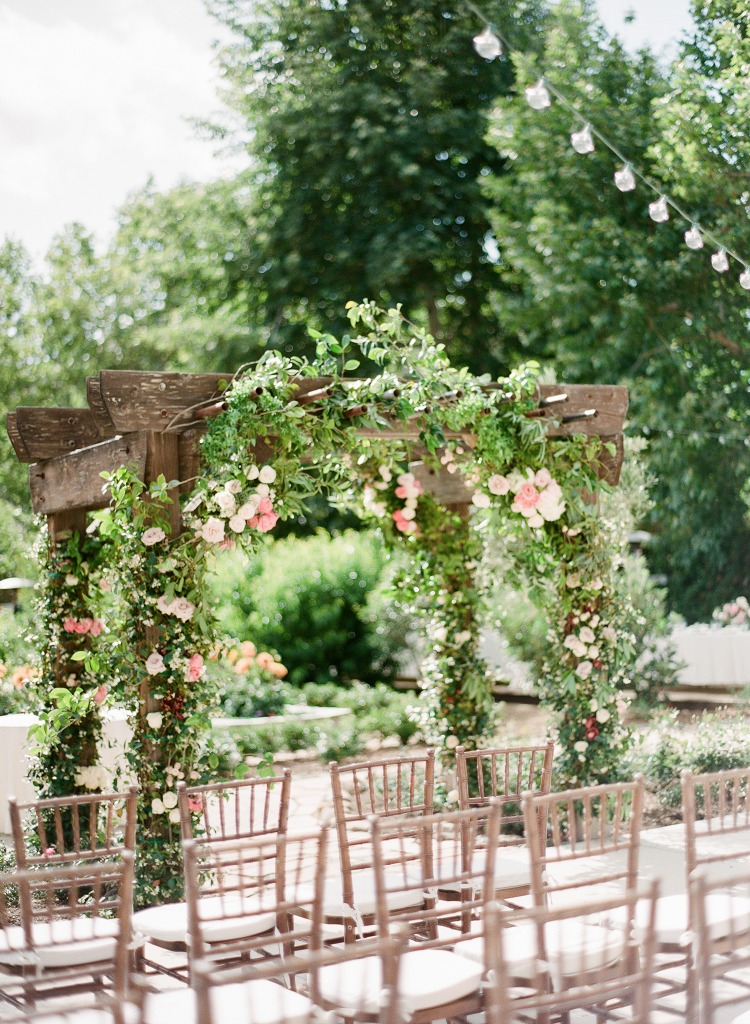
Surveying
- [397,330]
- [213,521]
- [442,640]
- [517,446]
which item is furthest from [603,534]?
[213,521]

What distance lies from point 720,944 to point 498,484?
298cm

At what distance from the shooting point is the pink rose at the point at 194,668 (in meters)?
4.82

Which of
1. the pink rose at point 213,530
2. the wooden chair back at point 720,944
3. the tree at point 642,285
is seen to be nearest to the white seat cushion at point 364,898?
the wooden chair back at point 720,944

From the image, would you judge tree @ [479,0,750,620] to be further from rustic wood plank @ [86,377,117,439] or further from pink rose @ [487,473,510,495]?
rustic wood plank @ [86,377,117,439]

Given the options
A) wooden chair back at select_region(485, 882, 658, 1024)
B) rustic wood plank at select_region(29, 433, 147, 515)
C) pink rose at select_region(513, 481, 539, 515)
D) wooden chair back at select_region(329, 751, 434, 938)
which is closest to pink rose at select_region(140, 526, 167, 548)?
rustic wood plank at select_region(29, 433, 147, 515)

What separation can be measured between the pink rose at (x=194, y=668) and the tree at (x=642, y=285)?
8.96 m

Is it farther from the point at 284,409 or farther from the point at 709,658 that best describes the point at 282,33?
the point at 284,409

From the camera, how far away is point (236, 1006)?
2686 mm

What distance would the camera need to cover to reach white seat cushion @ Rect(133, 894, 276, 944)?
3.29 metres

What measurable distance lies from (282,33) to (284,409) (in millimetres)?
13221

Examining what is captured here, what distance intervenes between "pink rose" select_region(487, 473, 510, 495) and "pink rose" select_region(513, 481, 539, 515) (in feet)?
0.24

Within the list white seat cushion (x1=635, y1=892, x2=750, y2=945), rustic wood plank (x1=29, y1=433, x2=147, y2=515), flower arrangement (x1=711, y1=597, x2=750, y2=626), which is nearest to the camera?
white seat cushion (x1=635, y1=892, x2=750, y2=945)

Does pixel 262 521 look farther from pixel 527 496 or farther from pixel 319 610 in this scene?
pixel 319 610

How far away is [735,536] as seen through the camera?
14.0m
